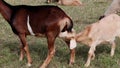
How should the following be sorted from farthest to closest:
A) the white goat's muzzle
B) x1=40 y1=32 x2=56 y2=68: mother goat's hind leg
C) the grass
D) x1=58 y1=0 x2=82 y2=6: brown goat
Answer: x1=58 y1=0 x2=82 y2=6: brown goat, the grass, the white goat's muzzle, x1=40 y1=32 x2=56 y2=68: mother goat's hind leg

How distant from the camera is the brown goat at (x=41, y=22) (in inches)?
265

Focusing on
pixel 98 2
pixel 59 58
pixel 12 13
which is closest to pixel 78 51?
pixel 59 58

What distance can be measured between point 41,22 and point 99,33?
128cm

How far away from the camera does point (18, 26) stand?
6.99m

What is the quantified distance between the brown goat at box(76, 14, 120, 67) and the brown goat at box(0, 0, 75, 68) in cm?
35

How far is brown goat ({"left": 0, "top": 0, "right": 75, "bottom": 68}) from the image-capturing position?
6730 mm

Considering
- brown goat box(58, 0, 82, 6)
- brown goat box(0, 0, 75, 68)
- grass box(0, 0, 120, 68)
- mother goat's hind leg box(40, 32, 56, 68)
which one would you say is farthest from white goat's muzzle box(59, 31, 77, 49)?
brown goat box(58, 0, 82, 6)

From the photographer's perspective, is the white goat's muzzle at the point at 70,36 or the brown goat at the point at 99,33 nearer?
the white goat's muzzle at the point at 70,36

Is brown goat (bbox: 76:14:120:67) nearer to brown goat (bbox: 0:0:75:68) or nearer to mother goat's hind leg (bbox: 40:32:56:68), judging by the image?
brown goat (bbox: 0:0:75:68)

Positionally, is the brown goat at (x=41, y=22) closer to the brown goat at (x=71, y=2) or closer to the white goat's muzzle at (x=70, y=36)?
the white goat's muzzle at (x=70, y=36)

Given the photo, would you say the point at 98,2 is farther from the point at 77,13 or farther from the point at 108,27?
the point at 108,27

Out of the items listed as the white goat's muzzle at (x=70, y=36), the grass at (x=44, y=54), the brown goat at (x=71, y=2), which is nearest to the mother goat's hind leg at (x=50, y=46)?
the white goat's muzzle at (x=70, y=36)

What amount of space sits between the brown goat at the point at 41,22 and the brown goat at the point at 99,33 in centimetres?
35

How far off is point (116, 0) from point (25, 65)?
477 cm
